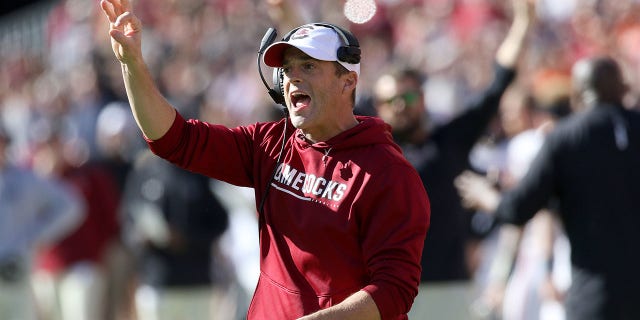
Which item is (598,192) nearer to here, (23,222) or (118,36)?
(118,36)

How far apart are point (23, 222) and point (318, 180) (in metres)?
8.43

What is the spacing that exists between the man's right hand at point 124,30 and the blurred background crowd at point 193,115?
7.25 ft

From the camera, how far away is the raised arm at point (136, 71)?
17.0 ft

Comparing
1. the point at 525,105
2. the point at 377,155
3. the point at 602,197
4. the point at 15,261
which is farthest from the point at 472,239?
the point at 377,155

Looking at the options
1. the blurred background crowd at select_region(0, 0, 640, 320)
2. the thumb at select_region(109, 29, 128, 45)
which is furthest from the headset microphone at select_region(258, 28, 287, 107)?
the blurred background crowd at select_region(0, 0, 640, 320)

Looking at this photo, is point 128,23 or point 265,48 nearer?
A: point 128,23

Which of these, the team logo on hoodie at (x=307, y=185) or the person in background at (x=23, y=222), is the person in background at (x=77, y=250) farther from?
the team logo on hoodie at (x=307, y=185)

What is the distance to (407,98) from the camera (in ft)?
26.9

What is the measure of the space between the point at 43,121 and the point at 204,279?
20.0 ft

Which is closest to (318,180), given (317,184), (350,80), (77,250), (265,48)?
(317,184)

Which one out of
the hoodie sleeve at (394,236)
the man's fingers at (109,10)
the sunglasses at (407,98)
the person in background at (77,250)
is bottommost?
the person in background at (77,250)

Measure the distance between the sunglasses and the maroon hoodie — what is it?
270 cm

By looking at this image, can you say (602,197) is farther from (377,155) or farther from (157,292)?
(157,292)

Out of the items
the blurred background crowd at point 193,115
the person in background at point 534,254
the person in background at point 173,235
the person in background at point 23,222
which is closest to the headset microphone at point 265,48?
the blurred background crowd at point 193,115
